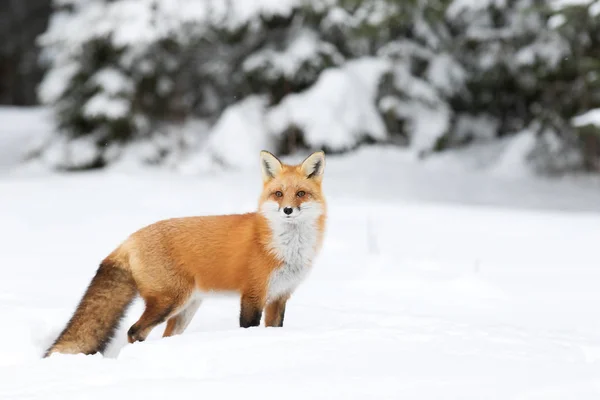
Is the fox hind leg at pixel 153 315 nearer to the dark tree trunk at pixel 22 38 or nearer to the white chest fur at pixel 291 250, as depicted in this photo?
the white chest fur at pixel 291 250

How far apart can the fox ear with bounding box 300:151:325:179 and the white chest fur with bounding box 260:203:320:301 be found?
9.9 inches

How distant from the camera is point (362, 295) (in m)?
5.58

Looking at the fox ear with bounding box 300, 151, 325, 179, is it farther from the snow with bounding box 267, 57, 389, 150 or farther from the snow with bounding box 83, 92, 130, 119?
the snow with bounding box 83, 92, 130, 119

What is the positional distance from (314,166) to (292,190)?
0.78 feet

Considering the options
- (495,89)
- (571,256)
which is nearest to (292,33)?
(495,89)

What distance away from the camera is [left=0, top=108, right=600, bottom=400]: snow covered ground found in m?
3.04

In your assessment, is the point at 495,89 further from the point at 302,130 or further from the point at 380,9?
the point at 302,130

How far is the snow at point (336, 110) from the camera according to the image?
Answer: 1089 centimetres

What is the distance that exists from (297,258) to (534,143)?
8.73 meters

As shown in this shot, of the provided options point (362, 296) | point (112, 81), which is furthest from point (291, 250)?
point (112, 81)

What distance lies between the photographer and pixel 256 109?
1152 centimetres

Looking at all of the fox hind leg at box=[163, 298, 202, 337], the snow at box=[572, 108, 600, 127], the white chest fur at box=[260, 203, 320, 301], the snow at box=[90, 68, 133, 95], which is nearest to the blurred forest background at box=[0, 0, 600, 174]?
the snow at box=[90, 68, 133, 95]

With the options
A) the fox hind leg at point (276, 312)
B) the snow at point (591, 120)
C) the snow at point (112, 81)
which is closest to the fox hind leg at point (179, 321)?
the fox hind leg at point (276, 312)

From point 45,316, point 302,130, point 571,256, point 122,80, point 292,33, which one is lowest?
point 45,316
